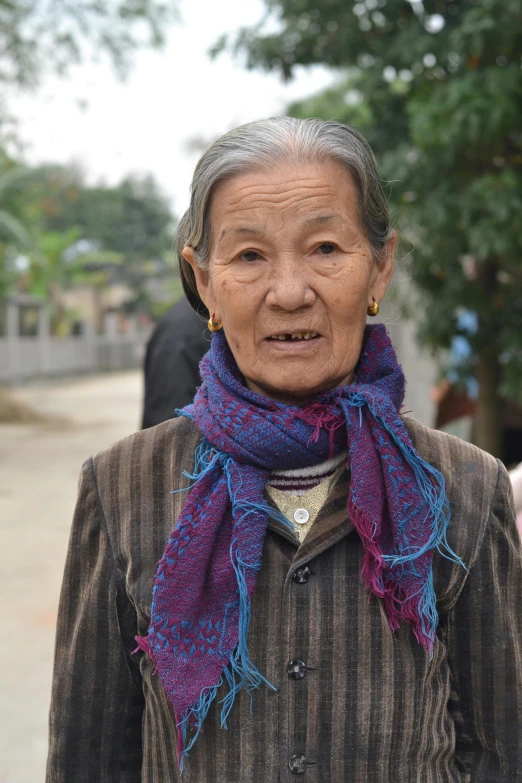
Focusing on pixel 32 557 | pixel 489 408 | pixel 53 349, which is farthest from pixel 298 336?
pixel 53 349

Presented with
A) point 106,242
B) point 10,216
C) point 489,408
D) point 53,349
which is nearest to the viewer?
point 489,408

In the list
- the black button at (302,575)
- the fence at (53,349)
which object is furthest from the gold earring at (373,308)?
the fence at (53,349)

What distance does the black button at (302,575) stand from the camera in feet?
4.53

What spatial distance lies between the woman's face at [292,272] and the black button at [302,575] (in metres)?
0.27

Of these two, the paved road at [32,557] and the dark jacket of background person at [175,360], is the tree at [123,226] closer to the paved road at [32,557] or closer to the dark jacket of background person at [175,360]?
the paved road at [32,557]

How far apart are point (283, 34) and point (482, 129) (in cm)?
179

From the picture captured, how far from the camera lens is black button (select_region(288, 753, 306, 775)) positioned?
52.7 inches

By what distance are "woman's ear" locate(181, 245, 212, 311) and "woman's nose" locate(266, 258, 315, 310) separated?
0.60 ft

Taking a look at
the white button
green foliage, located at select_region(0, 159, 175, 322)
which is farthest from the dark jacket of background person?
green foliage, located at select_region(0, 159, 175, 322)

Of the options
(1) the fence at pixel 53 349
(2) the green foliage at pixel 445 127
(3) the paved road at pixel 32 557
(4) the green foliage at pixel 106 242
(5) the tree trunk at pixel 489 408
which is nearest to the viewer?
(3) the paved road at pixel 32 557

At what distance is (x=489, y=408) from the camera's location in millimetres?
5879

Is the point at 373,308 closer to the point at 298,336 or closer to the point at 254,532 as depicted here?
the point at 298,336

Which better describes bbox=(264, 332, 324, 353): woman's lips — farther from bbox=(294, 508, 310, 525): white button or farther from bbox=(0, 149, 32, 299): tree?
bbox=(0, 149, 32, 299): tree

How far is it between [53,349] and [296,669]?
29.1 m
